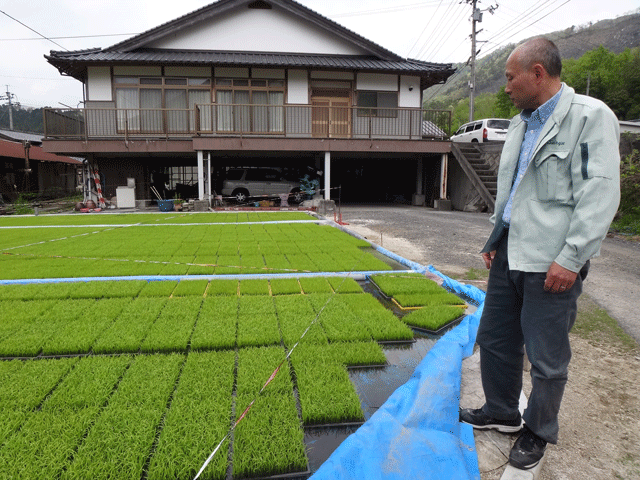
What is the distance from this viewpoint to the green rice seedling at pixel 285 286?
171 inches

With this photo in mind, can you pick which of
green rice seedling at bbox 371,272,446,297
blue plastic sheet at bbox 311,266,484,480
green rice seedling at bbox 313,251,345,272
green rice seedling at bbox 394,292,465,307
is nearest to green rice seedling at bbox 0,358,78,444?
blue plastic sheet at bbox 311,266,484,480

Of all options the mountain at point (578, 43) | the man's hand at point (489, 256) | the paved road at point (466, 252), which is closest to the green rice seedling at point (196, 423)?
the man's hand at point (489, 256)

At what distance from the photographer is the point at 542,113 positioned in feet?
6.13

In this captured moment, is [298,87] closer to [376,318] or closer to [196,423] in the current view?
[376,318]

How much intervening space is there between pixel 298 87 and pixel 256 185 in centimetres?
414

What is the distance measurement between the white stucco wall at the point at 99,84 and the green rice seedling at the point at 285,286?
47.2 ft

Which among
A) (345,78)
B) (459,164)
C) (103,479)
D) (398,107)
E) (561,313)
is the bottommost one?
(103,479)

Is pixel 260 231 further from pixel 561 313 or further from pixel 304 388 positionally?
pixel 561 313

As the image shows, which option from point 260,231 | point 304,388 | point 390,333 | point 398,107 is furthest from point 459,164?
point 304,388

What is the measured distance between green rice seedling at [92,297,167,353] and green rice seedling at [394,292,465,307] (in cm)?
225

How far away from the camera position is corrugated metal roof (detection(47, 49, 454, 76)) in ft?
49.2

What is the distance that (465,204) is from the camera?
49.2 feet

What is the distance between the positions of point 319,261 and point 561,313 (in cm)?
415

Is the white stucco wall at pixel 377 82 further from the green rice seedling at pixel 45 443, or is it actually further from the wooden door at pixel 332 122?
the green rice seedling at pixel 45 443
